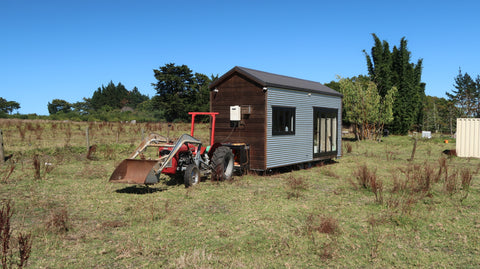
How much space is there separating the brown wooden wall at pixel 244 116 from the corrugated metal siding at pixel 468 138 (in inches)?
494

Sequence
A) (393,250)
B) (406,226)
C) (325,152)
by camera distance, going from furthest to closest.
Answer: (325,152) → (406,226) → (393,250)

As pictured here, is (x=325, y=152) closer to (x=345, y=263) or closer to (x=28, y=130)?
(x=345, y=263)

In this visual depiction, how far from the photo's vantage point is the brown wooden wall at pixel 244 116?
39.3ft

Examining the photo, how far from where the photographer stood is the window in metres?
12.4

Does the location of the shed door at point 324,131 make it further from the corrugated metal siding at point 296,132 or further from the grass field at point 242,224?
the grass field at point 242,224

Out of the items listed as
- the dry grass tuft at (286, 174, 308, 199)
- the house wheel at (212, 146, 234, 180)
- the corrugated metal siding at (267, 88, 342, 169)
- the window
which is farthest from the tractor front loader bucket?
the window

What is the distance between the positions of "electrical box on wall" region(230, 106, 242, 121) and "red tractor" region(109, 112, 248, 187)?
0.72 m

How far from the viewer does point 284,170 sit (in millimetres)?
13922

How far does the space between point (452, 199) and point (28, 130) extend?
28381 mm

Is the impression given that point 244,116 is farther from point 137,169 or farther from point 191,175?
point 137,169

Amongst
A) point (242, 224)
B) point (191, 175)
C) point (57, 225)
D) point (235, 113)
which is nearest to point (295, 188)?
point (191, 175)

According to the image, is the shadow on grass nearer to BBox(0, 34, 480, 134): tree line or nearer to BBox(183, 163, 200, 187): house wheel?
BBox(183, 163, 200, 187): house wheel

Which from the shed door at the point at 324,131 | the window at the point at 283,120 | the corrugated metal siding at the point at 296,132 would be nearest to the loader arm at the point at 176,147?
the corrugated metal siding at the point at 296,132

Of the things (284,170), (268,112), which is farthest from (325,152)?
(268,112)
